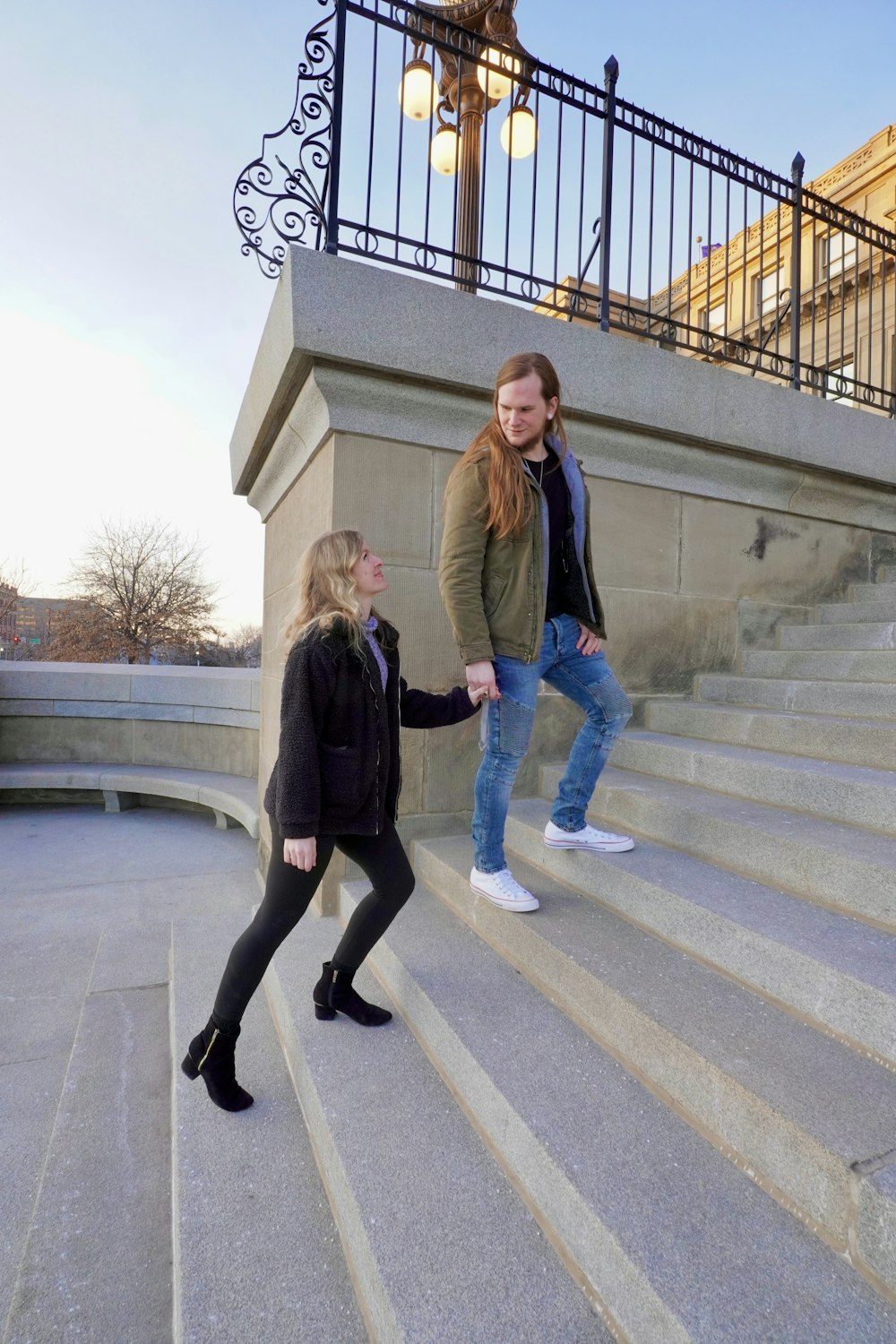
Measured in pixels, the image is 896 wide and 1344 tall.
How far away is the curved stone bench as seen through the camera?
20.3 feet

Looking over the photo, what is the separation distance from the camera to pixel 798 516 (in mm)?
4688

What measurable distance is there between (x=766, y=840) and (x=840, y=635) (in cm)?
233

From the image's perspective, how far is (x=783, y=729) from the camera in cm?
325

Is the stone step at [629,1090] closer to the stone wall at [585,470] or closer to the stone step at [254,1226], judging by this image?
the stone step at [254,1226]

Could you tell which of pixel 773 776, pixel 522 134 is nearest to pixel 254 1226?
pixel 773 776

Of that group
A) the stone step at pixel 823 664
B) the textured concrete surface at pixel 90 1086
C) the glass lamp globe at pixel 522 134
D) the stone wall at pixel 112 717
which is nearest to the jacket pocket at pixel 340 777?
the textured concrete surface at pixel 90 1086

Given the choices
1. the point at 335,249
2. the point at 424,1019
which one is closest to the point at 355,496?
the point at 335,249

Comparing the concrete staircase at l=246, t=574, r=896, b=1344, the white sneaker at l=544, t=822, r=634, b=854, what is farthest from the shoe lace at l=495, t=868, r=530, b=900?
the white sneaker at l=544, t=822, r=634, b=854

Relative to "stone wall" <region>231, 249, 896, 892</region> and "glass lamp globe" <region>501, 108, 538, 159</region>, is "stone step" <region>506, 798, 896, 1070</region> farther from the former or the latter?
"glass lamp globe" <region>501, 108, 538, 159</region>

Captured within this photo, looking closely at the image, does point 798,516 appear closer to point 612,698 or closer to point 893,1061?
point 612,698

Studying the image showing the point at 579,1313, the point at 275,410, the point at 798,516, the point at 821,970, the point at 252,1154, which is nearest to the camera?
the point at 579,1313

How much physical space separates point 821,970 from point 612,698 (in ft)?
3.88

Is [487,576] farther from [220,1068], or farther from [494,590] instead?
[220,1068]

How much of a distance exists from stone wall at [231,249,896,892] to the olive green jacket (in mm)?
966
